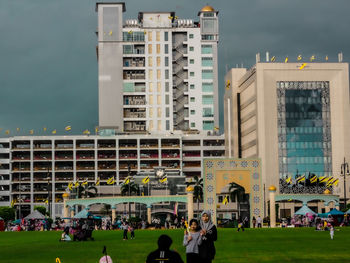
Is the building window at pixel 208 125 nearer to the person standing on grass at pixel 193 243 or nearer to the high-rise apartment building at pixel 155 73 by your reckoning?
the high-rise apartment building at pixel 155 73

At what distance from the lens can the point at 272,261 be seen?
2556 centimetres

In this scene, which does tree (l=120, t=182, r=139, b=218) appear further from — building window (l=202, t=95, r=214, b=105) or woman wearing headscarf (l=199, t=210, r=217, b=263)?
woman wearing headscarf (l=199, t=210, r=217, b=263)

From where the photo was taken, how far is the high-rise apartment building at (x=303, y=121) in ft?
423

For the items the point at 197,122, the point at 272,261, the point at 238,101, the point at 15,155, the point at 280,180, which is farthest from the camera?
the point at 197,122

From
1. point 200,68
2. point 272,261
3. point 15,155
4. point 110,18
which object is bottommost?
point 272,261

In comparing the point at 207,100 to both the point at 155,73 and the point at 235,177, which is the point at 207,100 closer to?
the point at 155,73

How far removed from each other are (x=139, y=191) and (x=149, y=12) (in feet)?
179

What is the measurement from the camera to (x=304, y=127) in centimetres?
13038

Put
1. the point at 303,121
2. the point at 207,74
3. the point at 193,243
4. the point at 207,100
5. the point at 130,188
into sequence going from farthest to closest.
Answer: the point at 207,74
the point at 207,100
the point at 303,121
the point at 130,188
the point at 193,243

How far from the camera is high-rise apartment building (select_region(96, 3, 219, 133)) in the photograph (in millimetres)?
164375

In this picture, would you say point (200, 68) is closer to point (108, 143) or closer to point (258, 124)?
point (108, 143)

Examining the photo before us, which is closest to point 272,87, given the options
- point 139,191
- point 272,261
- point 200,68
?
point 139,191

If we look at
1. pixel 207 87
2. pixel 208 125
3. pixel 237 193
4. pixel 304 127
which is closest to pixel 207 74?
pixel 207 87

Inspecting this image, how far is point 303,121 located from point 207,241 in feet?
384
